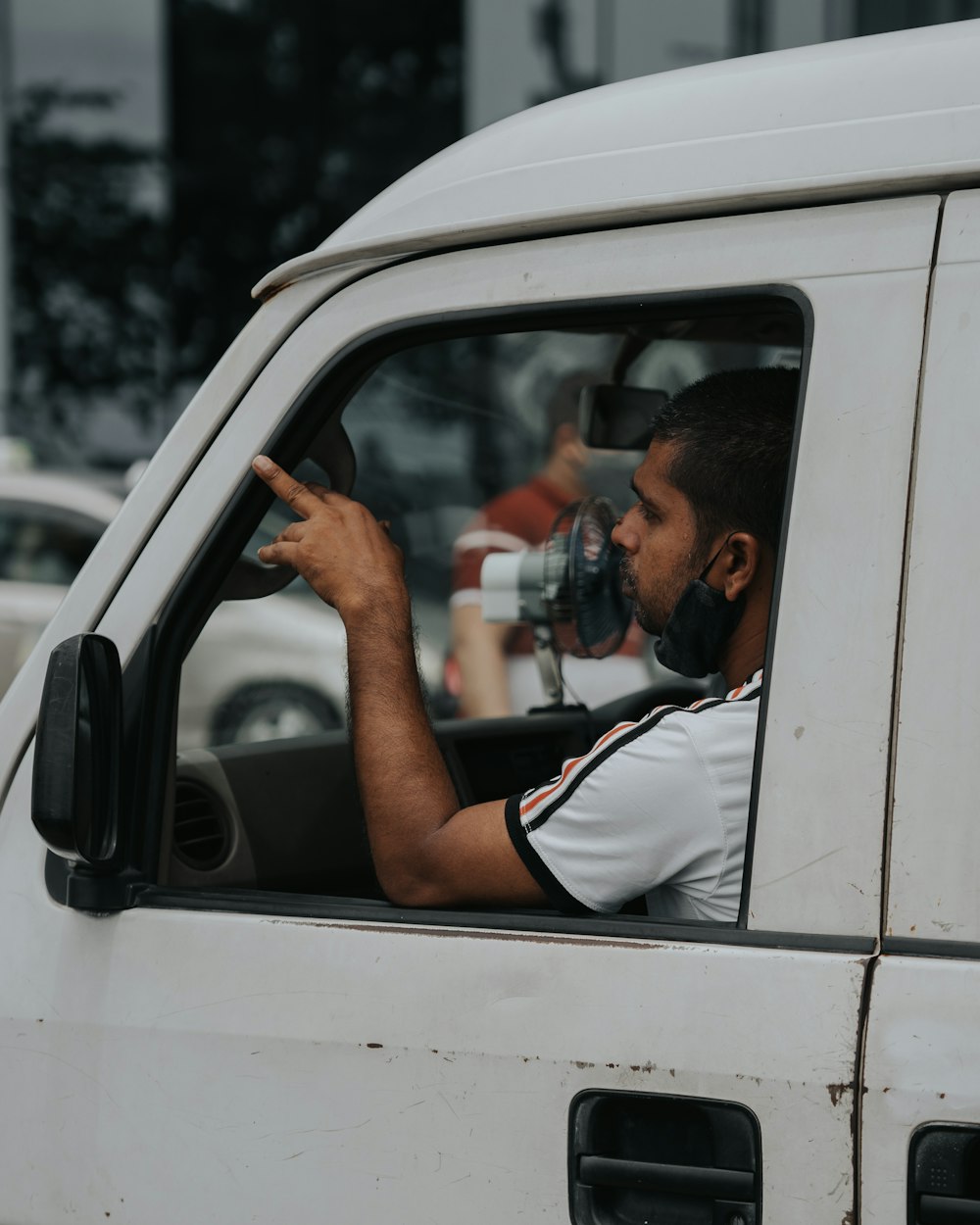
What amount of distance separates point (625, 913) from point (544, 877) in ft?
0.47

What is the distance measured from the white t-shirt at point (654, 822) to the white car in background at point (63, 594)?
241 inches

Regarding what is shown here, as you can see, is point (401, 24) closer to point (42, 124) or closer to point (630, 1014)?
point (42, 124)

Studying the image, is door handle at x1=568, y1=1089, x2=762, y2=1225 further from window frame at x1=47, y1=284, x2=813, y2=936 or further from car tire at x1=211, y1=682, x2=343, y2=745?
car tire at x1=211, y1=682, x2=343, y2=745

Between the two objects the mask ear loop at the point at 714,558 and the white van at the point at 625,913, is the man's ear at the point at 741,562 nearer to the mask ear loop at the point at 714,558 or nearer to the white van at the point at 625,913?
the mask ear loop at the point at 714,558

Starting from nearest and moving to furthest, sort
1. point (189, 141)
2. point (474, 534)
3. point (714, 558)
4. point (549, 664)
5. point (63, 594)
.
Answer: point (714, 558)
point (549, 664)
point (474, 534)
point (63, 594)
point (189, 141)

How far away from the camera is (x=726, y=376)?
1.85m

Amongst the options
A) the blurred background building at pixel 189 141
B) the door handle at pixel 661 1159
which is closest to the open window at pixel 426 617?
the door handle at pixel 661 1159

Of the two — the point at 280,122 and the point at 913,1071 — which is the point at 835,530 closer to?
the point at 913,1071

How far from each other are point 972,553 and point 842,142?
41cm

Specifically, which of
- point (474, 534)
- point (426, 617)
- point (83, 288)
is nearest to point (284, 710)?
point (474, 534)

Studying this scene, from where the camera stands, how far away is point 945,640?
4.42 feet

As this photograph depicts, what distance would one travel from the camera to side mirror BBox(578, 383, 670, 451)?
8.48 ft

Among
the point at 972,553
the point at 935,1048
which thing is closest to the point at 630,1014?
the point at 935,1048

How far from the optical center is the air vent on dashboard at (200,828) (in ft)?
6.84
